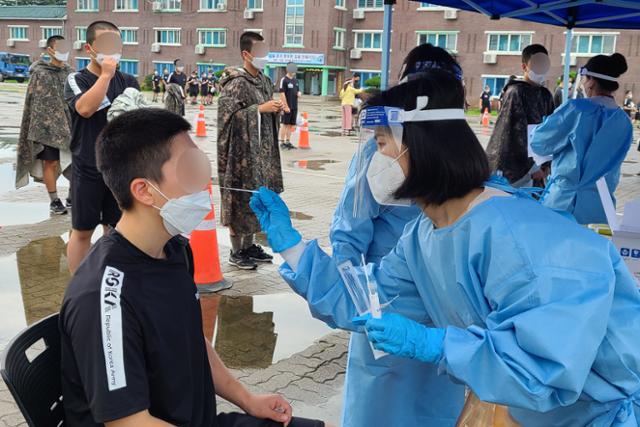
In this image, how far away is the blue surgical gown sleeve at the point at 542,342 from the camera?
1458 mm

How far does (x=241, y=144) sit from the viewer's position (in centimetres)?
529

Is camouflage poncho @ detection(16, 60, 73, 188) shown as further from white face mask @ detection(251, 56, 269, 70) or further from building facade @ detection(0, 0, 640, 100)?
building facade @ detection(0, 0, 640, 100)

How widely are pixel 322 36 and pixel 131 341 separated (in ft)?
153

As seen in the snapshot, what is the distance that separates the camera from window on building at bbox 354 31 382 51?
1825 inches

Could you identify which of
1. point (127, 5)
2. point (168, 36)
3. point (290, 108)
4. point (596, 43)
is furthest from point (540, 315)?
point (127, 5)

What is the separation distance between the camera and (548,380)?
1.46 m

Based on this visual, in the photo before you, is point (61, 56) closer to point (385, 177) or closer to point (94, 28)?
point (94, 28)

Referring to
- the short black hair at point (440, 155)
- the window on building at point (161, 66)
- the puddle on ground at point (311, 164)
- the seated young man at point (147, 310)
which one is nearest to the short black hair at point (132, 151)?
the seated young man at point (147, 310)

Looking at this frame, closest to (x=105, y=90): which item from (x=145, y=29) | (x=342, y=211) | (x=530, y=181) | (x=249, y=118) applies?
(x=249, y=118)

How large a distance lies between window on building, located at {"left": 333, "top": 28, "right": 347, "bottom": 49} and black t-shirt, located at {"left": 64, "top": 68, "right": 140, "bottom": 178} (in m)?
43.7

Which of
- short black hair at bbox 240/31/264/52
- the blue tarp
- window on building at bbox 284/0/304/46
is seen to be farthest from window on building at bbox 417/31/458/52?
short black hair at bbox 240/31/264/52

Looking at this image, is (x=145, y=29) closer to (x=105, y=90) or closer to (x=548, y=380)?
(x=105, y=90)

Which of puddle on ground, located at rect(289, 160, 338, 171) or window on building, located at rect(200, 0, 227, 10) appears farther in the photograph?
window on building, located at rect(200, 0, 227, 10)

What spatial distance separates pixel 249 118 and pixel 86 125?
1.29m
